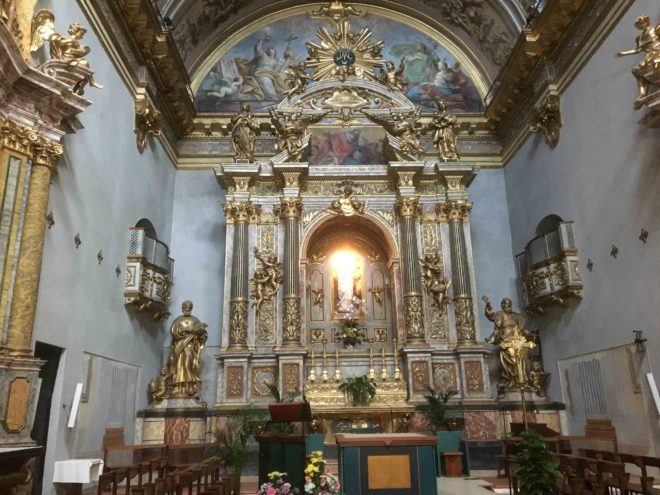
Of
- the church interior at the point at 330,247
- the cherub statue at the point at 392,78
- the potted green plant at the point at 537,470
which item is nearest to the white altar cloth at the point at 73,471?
the church interior at the point at 330,247

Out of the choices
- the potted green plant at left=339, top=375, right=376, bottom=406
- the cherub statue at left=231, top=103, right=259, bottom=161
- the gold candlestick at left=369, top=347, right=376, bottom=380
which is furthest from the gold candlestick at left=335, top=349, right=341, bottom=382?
the cherub statue at left=231, top=103, right=259, bottom=161

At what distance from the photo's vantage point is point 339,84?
1652cm

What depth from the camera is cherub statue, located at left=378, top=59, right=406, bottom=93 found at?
1659 centimetres

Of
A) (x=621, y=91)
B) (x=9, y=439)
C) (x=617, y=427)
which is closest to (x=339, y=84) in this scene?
(x=621, y=91)

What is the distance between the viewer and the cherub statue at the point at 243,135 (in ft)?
51.3

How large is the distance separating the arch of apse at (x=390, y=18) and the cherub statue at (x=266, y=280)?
6.67 m

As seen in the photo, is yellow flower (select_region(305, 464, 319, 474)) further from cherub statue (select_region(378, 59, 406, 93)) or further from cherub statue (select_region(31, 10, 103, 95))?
cherub statue (select_region(378, 59, 406, 93))

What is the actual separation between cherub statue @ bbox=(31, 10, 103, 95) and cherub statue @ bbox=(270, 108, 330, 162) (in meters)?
6.87

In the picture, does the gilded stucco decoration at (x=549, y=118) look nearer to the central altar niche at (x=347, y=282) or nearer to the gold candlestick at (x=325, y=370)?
the central altar niche at (x=347, y=282)

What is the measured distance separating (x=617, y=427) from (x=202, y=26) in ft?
50.3

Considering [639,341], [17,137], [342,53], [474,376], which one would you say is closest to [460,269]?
[474,376]

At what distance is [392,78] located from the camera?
1667 cm

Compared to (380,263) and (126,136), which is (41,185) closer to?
(126,136)

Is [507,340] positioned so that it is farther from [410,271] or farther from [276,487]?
[276,487]
